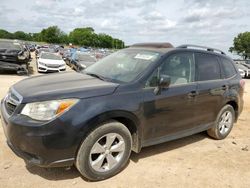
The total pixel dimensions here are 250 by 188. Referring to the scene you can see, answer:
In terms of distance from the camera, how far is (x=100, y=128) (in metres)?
3.33

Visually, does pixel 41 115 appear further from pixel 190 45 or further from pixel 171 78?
pixel 190 45

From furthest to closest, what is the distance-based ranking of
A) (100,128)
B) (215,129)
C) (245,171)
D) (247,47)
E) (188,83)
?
(247,47) → (215,129) → (188,83) → (245,171) → (100,128)

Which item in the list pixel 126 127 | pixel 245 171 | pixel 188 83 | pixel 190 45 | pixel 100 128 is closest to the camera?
pixel 100 128

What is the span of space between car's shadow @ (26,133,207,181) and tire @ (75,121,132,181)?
331 millimetres

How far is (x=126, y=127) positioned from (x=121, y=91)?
0.50m

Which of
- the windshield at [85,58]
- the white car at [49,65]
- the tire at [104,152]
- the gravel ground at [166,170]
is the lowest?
the white car at [49,65]

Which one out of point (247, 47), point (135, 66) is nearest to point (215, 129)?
point (135, 66)

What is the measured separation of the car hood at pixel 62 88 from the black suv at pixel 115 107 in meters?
0.01

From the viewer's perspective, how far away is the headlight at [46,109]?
308cm

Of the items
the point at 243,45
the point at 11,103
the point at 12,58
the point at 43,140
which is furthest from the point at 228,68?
the point at 243,45

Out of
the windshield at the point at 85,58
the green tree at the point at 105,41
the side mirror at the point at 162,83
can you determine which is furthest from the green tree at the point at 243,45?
the side mirror at the point at 162,83

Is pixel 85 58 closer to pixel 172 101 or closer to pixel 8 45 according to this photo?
pixel 8 45

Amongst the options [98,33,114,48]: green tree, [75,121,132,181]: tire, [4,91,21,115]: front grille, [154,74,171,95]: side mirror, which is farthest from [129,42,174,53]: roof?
[98,33,114,48]: green tree

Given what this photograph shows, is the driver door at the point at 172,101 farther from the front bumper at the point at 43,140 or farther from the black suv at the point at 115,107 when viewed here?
the front bumper at the point at 43,140
